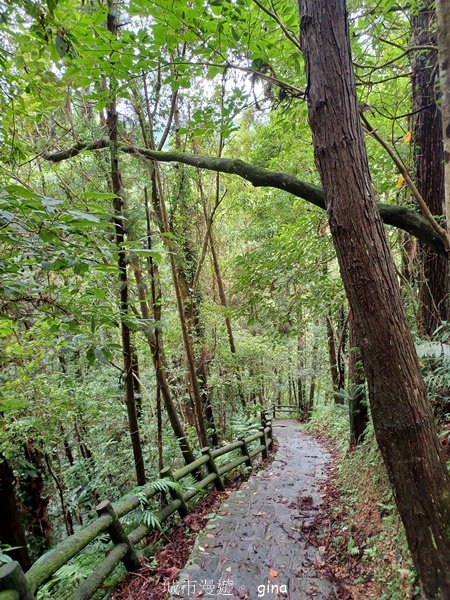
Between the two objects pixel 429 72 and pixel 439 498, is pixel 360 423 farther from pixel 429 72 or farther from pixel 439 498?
pixel 429 72

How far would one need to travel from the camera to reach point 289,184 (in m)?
3.54

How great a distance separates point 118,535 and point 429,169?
17.4ft

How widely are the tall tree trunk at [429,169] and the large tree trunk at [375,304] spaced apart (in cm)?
219

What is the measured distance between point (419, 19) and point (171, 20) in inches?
122

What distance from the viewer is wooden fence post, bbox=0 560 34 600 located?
1923 millimetres

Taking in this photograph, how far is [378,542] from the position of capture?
132 inches

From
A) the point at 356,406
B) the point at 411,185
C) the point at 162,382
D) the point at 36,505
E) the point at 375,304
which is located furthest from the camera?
the point at 36,505

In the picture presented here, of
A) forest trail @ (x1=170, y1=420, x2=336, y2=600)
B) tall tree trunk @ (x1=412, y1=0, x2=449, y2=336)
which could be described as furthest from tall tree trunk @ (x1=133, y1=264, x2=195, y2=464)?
tall tree trunk @ (x1=412, y1=0, x2=449, y2=336)

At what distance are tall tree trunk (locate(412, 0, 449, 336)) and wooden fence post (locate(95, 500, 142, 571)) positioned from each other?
4076mm

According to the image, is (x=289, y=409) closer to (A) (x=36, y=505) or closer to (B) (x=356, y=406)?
(B) (x=356, y=406)

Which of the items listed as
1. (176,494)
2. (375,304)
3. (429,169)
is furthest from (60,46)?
(176,494)

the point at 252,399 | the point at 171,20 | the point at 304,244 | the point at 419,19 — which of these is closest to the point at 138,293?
the point at 304,244

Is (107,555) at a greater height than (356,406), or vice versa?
(356,406)

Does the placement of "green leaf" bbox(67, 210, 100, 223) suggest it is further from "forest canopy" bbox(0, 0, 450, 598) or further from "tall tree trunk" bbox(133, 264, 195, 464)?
"tall tree trunk" bbox(133, 264, 195, 464)
